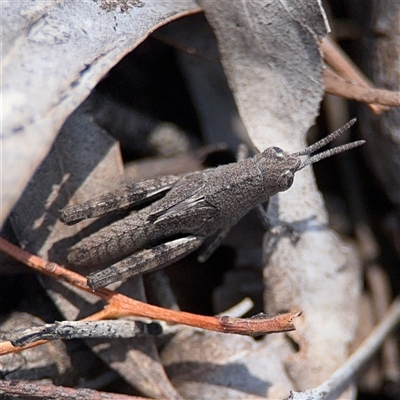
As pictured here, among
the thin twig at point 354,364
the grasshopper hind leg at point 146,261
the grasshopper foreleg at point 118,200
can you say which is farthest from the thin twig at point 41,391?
the thin twig at point 354,364

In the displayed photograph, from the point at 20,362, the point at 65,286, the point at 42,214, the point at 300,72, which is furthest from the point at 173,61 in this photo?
the point at 20,362

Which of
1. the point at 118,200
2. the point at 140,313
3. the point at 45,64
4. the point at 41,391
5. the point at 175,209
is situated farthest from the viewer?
the point at 175,209

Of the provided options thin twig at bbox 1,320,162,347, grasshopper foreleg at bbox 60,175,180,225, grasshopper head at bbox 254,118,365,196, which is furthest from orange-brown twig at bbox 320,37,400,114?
thin twig at bbox 1,320,162,347

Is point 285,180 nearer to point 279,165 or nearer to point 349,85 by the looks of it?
point 279,165

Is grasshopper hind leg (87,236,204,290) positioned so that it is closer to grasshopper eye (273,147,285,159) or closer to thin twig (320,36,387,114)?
grasshopper eye (273,147,285,159)

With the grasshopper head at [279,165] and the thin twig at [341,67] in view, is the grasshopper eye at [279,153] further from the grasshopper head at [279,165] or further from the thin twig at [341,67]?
the thin twig at [341,67]

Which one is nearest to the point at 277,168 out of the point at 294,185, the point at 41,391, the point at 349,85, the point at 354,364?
the point at 294,185
